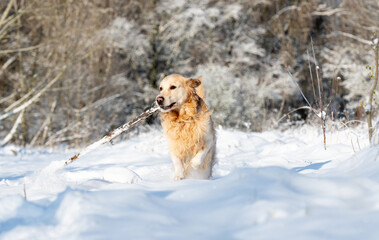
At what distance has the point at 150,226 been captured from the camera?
158 centimetres

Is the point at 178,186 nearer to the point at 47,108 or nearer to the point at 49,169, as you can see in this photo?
Answer: the point at 49,169

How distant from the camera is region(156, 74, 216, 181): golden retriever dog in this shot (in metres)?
4.20

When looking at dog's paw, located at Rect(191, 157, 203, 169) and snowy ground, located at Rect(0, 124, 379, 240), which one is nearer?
snowy ground, located at Rect(0, 124, 379, 240)

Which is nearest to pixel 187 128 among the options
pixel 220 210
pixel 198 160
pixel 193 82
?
pixel 198 160

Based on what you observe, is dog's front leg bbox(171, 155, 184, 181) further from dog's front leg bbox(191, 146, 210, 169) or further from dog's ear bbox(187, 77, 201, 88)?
dog's ear bbox(187, 77, 201, 88)

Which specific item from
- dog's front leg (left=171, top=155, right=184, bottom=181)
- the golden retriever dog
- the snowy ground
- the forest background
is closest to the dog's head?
the golden retriever dog

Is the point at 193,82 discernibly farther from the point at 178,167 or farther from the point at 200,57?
the point at 200,57

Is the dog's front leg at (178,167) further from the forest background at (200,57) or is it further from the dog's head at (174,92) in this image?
the forest background at (200,57)

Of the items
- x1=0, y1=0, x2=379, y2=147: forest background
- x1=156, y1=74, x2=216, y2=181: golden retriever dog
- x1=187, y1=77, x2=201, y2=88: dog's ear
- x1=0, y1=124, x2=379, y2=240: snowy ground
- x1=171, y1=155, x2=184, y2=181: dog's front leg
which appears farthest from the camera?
x1=0, y1=0, x2=379, y2=147: forest background

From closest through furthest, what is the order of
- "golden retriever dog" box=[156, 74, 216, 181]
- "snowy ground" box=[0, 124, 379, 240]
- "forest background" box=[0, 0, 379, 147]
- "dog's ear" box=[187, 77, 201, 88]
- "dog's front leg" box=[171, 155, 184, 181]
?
"snowy ground" box=[0, 124, 379, 240] < "dog's front leg" box=[171, 155, 184, 181] < "golden retriever dog" box=[156, 74, 216, 181] < "dog's ear" box=[187, 77, 201, 88] < "forest background" box=[0, 0, 379, 147]

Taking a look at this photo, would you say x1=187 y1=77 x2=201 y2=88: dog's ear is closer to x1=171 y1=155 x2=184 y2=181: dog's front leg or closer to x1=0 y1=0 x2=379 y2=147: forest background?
x1=171 y1=155 x2=184 y2=181: dog's front leg

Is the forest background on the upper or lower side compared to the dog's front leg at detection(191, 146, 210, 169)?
upper

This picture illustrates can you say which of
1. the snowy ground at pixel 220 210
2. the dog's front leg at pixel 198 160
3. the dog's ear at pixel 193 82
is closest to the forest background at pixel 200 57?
the dog's ear at pixel 193 82

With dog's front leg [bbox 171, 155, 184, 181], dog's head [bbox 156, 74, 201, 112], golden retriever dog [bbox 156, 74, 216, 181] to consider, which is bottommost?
dog's front leg [bbox 171, 155, 184, 181]
